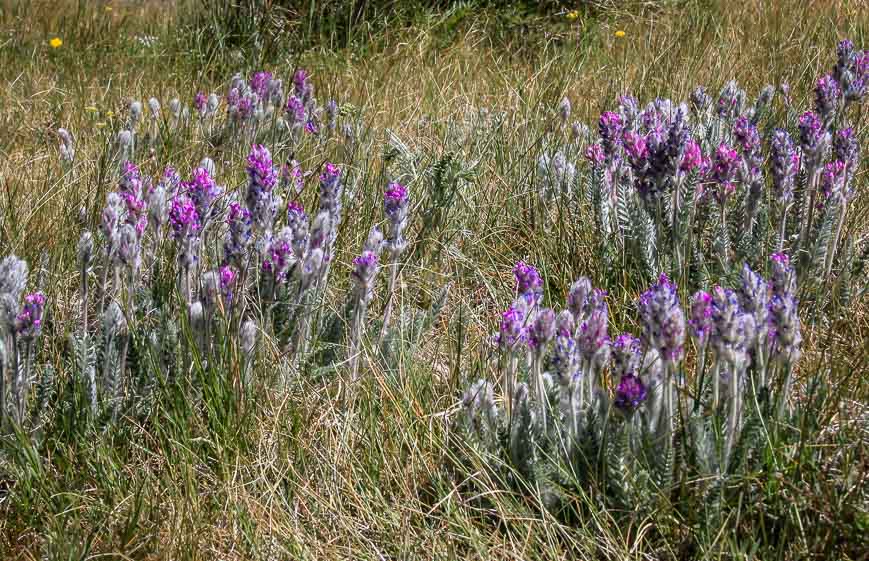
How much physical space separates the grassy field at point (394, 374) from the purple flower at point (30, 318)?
15cm

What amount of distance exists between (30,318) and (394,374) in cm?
79

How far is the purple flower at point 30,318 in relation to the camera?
1.96m

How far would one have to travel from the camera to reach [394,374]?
2299mm

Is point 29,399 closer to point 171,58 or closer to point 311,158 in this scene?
point 311,158

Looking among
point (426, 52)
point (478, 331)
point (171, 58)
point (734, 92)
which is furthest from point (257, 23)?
point (478, 331)

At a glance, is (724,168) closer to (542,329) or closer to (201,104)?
(542,329)

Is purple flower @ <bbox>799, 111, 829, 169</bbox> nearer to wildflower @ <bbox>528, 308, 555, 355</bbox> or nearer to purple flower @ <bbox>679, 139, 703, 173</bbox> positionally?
purple flower @ <bbox>679, 139, 703, 173</bbox>

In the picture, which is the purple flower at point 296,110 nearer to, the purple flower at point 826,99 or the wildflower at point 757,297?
the purple flower at point 826,99

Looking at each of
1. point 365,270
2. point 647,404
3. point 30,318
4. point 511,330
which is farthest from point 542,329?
point 30,318

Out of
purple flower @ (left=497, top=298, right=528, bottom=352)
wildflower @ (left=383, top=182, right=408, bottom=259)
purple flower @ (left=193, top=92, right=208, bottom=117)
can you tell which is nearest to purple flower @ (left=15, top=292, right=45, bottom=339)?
wildflower @ (left=383, top=182, right=408, bottom=259)

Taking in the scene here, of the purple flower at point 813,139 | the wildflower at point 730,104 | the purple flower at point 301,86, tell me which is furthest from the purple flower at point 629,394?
the purple flower at point 301,86

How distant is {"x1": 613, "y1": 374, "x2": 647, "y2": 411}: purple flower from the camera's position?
5.81 feet

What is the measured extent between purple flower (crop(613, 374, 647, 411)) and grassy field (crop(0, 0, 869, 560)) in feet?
0.56

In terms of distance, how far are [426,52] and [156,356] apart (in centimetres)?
389
